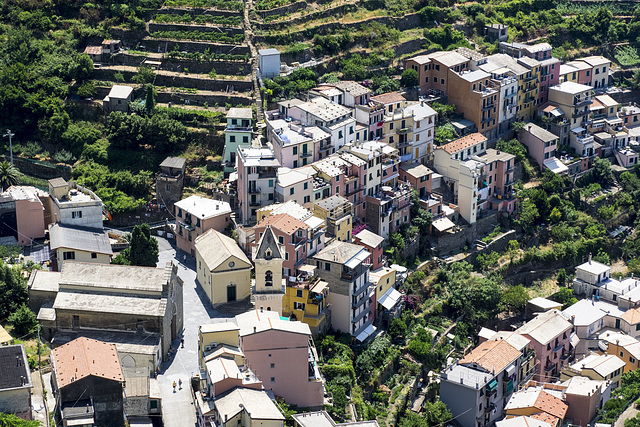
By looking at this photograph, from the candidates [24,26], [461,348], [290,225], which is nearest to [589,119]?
[461,348]

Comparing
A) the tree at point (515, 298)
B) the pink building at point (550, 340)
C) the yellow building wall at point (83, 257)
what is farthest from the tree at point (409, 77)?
the yellow building wall at point (83, 257)

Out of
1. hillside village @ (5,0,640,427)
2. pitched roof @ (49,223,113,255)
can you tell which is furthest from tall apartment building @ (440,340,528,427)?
pitched roof @ (49,223,113,255)

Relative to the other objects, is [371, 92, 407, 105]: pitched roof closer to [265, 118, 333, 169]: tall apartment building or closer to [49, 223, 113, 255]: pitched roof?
[265, 118, 333, 169]: tall apartment building

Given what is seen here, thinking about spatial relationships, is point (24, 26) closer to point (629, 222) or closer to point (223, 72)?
point (223, 72)

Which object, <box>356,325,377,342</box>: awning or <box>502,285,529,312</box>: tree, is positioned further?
<box>502,285,529,312</box>: tree

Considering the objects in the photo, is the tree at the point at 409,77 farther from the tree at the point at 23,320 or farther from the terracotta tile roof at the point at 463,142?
the tree at the point at 23,320

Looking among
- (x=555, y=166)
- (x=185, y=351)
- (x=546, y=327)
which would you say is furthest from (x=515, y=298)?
(x=185, y=351)
